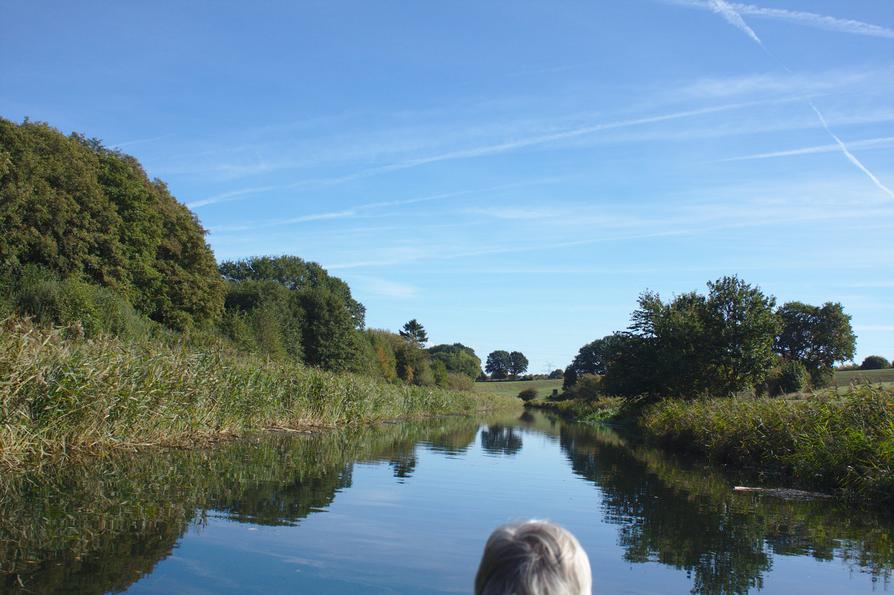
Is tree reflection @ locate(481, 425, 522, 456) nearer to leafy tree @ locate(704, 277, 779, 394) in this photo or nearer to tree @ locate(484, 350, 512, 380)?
leafy tree @ locate(704, 277, 779, 394)

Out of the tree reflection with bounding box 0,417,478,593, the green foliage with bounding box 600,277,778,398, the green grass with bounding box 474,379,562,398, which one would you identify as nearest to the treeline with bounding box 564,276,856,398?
the green foliage with bounding box 600,277,778,398

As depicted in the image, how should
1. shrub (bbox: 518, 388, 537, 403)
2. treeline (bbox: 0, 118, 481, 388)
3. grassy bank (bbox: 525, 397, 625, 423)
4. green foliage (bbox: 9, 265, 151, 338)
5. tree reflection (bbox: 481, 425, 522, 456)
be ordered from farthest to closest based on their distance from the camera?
1. shrub (bbox: 518, 388, 537, 403)
2. grassy bank (bbox: 525, 397, 625, 423)
3. treeline (bbox: 0, 118, 481, 388)
4. green foliage (bbox: 9, 265, 151, 338)
5. tree reflection (bbox: 481, 425, 522, 456)

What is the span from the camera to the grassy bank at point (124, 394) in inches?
456

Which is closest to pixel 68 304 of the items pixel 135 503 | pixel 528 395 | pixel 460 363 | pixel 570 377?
pixel 135 503

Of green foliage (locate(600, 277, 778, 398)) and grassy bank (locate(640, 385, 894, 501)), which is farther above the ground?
green foliage (locate(600, 277, 778, 398))

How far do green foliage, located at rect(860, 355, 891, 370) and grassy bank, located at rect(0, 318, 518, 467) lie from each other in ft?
269

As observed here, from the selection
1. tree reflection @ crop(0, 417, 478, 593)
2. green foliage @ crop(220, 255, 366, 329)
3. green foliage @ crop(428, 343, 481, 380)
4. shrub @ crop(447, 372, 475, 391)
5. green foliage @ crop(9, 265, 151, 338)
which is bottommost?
tree reflection @ crop(0, 417, 478, 593)

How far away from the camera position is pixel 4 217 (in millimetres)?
28172

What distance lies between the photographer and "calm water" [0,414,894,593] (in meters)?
6.99

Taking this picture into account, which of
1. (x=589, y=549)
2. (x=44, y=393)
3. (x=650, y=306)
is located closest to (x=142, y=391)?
(x=44, y=393)

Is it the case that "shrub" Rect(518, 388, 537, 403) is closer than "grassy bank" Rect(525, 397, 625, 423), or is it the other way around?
"grassy bank" Rect(525, 397, 625, 423)

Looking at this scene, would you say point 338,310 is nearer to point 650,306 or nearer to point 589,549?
point 650,306

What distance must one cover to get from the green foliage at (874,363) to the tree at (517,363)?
7698 cm

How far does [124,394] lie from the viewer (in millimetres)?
13805
